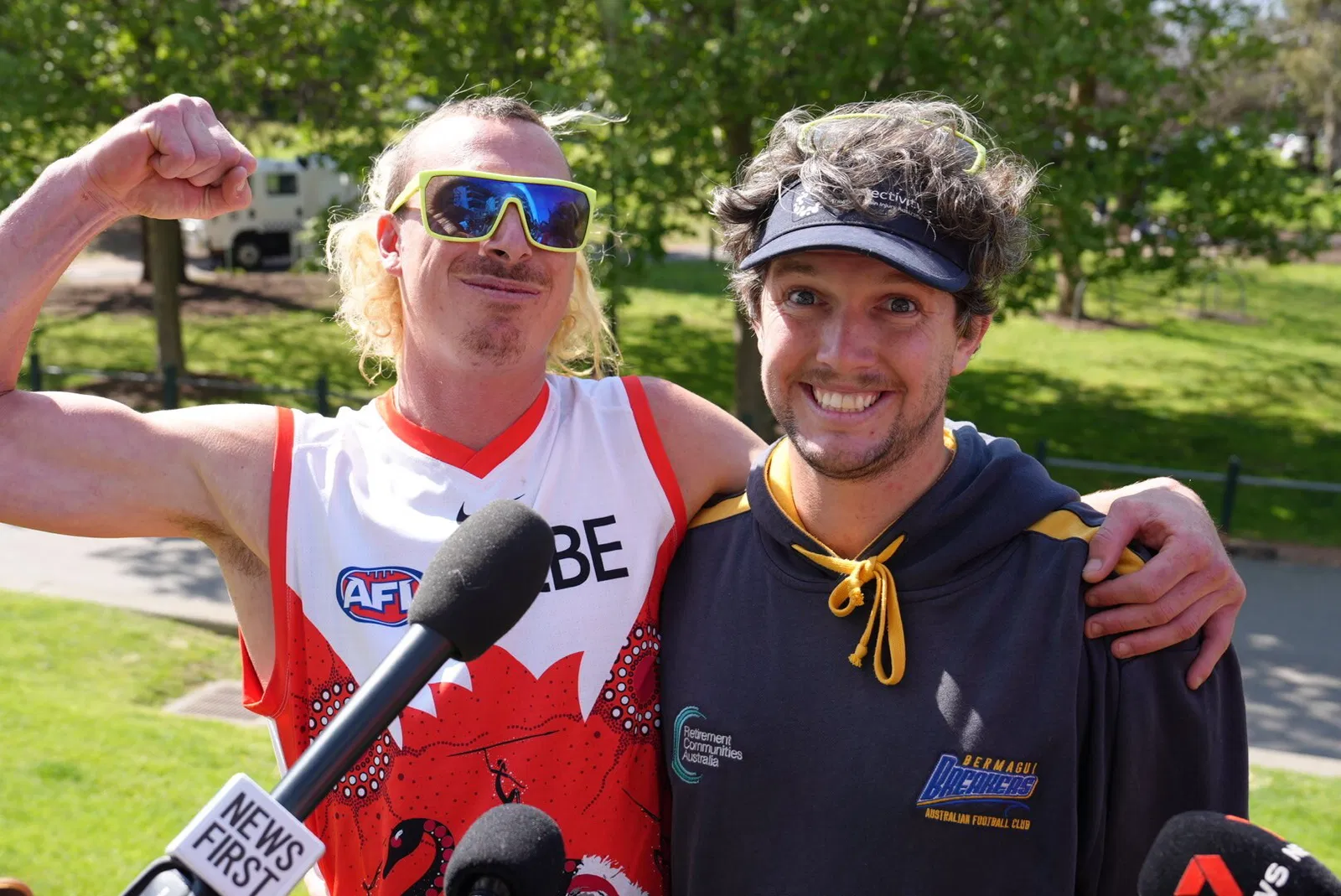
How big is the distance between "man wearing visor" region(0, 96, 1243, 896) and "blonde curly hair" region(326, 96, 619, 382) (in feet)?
0.18

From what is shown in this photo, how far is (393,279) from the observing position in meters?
3.62

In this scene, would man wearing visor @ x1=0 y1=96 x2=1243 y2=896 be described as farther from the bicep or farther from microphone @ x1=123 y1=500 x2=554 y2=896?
microphone @ x1=123 y1=500 x2=554 y2=896

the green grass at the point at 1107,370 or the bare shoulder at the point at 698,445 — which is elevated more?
the bare shoulder at the point at 698,445

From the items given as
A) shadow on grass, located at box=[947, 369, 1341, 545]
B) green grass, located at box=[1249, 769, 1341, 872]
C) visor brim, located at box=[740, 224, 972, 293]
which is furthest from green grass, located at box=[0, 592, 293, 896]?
shadow on grass, located at box=[947, 369, 1341, 545]

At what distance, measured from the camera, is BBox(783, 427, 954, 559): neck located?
293 cm

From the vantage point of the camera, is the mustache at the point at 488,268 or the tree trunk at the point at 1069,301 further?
the tree trunk at the point at 1069,301

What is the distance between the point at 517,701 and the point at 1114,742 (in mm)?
1330

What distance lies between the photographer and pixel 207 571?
10.0 m

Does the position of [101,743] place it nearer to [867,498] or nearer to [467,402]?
[467,402]

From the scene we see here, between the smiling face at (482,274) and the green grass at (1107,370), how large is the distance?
10187mm

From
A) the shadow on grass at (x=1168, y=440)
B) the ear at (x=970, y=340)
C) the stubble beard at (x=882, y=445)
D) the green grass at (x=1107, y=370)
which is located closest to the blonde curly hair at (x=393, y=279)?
the stubble beard at (x=882, y=445)

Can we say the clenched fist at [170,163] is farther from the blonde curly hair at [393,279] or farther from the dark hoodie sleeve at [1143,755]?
the dark hoodie sleeve at [1143,755]

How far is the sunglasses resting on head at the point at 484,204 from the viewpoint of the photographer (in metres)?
3.14

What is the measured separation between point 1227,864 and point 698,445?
200 centimetres
